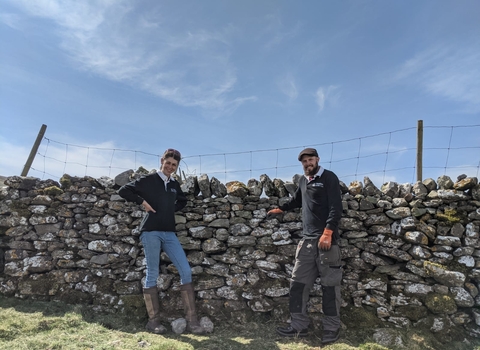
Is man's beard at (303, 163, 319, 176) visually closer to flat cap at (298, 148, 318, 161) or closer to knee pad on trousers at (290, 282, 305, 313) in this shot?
flat cap at (298, 148, 318, 161)

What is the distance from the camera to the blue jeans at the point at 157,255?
4.58 metres

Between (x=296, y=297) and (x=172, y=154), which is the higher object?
(x=172, y=154)

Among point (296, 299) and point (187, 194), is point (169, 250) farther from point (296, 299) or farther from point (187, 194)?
point (296, 299)

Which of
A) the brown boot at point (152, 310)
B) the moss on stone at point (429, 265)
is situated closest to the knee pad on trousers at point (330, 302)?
the moss on stone at point (429, 265)

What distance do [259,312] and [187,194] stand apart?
2261 millimetres

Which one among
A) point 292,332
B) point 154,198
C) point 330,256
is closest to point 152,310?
point 154,198

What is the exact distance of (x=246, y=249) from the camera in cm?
520

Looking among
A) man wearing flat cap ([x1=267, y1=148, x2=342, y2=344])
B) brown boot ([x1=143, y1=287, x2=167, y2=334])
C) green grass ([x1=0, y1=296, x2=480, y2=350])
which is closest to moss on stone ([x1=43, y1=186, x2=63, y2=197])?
green grass ([x1=0, y1=296, x2=480, y2=350])

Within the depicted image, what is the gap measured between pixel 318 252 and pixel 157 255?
7.62 ft

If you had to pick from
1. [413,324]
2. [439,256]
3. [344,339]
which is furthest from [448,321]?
[344,339]

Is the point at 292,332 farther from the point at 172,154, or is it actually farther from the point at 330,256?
the point at 172,154

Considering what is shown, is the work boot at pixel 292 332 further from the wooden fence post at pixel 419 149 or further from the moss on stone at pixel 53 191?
the moss on stone at pixel 53 191

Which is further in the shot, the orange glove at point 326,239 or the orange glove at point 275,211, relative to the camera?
the orange glove at point 275,211

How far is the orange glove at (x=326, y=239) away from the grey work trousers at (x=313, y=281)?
113 mm
